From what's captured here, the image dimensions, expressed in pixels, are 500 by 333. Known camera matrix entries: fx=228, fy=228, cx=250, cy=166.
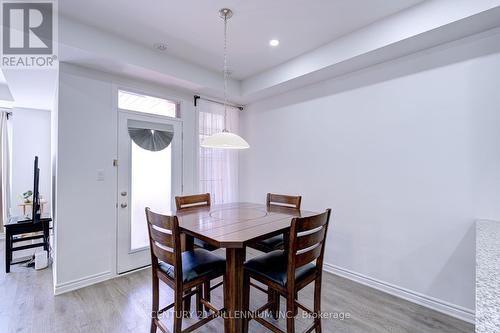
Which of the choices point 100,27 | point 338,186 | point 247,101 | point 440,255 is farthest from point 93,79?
point 440,255

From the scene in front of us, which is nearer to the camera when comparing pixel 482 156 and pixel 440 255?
pixel 482 156

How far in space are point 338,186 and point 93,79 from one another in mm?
3295

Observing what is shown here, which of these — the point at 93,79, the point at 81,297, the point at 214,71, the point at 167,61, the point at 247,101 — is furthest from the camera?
the point at 247,101

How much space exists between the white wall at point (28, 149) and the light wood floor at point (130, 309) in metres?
2.29

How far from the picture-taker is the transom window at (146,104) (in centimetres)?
302

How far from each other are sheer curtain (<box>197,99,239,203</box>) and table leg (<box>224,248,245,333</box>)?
93.0 inches

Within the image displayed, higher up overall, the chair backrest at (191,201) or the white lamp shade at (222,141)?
the white lamp shade at (222,141)

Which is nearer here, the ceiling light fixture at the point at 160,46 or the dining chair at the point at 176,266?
the dining chair at the point at 176,266

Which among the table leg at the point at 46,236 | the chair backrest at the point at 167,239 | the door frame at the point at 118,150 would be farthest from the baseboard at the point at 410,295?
the table leg at the point at 46,236

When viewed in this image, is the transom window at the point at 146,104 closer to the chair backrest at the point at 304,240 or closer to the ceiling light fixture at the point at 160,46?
the ceiling light fixture at the point at 160,46

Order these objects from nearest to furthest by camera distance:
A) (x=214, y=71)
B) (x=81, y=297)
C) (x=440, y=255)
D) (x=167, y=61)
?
(x=440, y=255)
(x=81, y=297)
(x=167, y=61)
(x=214, y=71)

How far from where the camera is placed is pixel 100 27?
239 cm

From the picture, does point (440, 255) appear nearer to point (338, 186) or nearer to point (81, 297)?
point (338, 186)

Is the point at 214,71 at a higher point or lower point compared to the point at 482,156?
higher
